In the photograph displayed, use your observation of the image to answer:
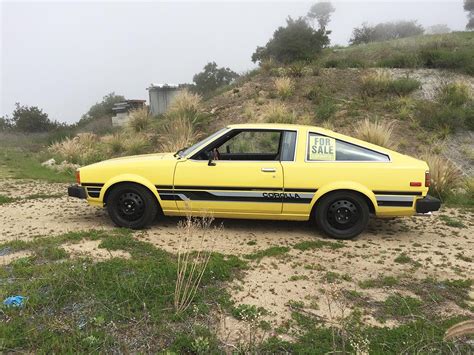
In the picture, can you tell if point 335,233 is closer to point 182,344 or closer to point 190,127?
point 182,344

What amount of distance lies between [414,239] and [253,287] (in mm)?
2597

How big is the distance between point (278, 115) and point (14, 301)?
9.47 meters

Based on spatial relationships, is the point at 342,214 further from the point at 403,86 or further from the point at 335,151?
the point at 403,86

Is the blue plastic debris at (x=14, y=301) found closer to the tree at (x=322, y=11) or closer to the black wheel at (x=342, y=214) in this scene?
the black wheel at (x=342, y=214)

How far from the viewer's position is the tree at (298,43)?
18000mm

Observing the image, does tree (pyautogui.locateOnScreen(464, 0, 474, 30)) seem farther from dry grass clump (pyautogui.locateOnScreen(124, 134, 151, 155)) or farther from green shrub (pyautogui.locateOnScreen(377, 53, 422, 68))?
dry grass clump (pyautogui.locateOnScreen(124, 134, 151, 155))

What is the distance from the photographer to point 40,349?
265cm

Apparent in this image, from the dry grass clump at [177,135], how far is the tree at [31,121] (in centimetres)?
2122

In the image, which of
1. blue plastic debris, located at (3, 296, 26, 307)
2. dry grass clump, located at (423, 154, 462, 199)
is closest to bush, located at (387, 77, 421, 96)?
dry grass clump, located at (423, 154, 462, 199)

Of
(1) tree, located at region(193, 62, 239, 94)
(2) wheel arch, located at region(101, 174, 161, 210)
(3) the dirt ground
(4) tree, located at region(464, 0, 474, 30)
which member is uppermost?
(4) tree, located at region(464, 0, 474, 30)

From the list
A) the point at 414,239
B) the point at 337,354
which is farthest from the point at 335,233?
the point at 337,354

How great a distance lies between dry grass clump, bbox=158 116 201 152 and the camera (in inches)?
424

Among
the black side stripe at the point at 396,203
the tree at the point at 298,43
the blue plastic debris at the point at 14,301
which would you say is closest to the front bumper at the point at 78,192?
the blue plastic debris at the point at 14,301

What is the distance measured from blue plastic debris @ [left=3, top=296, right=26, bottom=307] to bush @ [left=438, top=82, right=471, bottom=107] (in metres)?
12.6
